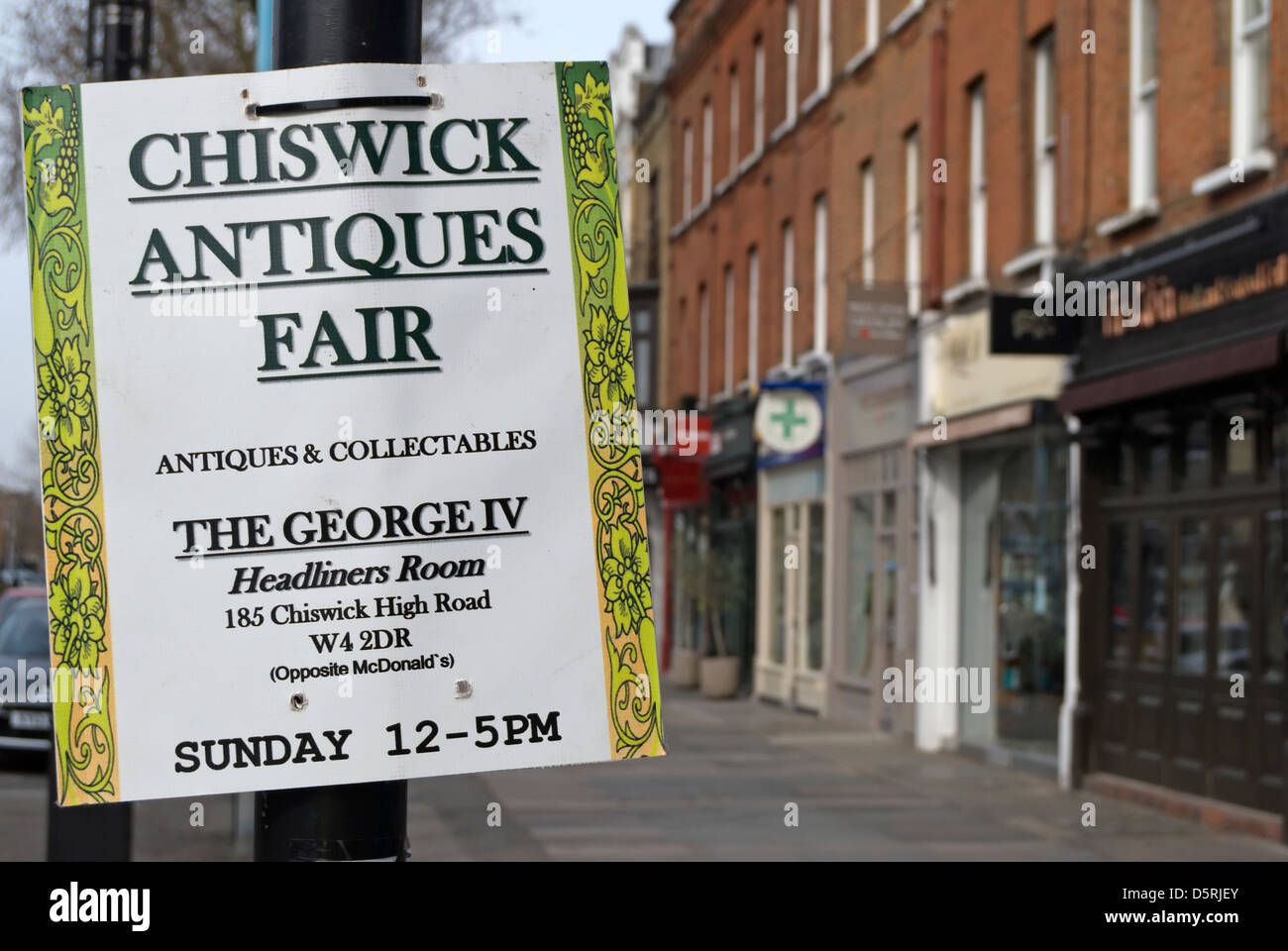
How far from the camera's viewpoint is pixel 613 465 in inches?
82.7

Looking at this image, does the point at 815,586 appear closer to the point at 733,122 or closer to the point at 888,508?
the point at 888,508

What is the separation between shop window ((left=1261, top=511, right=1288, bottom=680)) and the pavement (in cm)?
126

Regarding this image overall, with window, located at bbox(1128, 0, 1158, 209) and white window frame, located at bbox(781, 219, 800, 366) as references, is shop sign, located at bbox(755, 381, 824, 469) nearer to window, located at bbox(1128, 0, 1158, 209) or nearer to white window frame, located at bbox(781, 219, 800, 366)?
white window frame, located at bbox(781, 219, 800, 366)

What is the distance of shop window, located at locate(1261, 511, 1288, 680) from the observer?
480 inches

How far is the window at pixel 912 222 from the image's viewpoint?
64.8 feet

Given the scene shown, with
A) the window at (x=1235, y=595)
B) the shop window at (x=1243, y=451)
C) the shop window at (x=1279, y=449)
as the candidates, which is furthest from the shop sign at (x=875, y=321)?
the shop window at (x=1279, y=449)

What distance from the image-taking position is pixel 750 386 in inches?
1115

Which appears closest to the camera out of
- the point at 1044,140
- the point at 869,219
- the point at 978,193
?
the point at 1044,140

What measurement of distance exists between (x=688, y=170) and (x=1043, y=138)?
1830 cm

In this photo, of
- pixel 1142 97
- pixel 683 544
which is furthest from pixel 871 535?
pixel 683 544

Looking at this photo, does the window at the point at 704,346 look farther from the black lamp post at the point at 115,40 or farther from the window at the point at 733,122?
the black lamp post at the point at 115,40

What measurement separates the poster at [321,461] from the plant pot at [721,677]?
25651mm

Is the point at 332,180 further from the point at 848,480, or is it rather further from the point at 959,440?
the point at 848,480

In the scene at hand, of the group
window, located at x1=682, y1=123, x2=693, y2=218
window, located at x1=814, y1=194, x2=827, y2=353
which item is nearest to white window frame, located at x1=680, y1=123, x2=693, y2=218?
window, located at x1=682, y1=123, x2=693, y2=218
